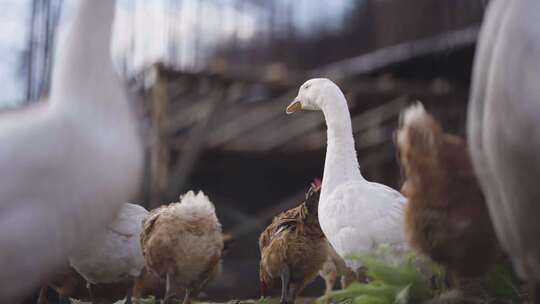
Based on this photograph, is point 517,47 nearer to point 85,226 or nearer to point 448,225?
point 448,225

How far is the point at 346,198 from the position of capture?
189 cm

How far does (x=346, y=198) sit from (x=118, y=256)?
31.5 inches

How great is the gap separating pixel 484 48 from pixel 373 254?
643 millimetres

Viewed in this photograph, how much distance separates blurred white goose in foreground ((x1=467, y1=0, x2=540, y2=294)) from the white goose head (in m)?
0.73

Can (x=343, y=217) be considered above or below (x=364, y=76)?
below

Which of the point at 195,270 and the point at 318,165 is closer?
the point at 195,270

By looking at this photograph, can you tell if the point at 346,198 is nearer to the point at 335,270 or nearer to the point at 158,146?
the point at 335,270

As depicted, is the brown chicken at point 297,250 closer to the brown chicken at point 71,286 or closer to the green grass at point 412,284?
the green grass at point 412,284

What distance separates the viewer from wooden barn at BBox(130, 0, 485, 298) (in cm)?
418

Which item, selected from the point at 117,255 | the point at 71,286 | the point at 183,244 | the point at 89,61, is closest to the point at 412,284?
the point at 183,244

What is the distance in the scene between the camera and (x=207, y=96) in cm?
492

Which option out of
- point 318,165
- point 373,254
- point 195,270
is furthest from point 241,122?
point 373,254

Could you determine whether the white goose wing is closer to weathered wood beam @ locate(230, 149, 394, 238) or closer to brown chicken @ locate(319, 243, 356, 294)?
brown chicken @ locate(319, 243, 356, 294)

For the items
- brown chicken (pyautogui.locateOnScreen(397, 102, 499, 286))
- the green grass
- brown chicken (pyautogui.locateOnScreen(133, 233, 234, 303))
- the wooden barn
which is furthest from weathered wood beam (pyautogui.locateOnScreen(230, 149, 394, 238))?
brown chicken (pyautogui.locateOnScreen(397, 102, 499, 286))
